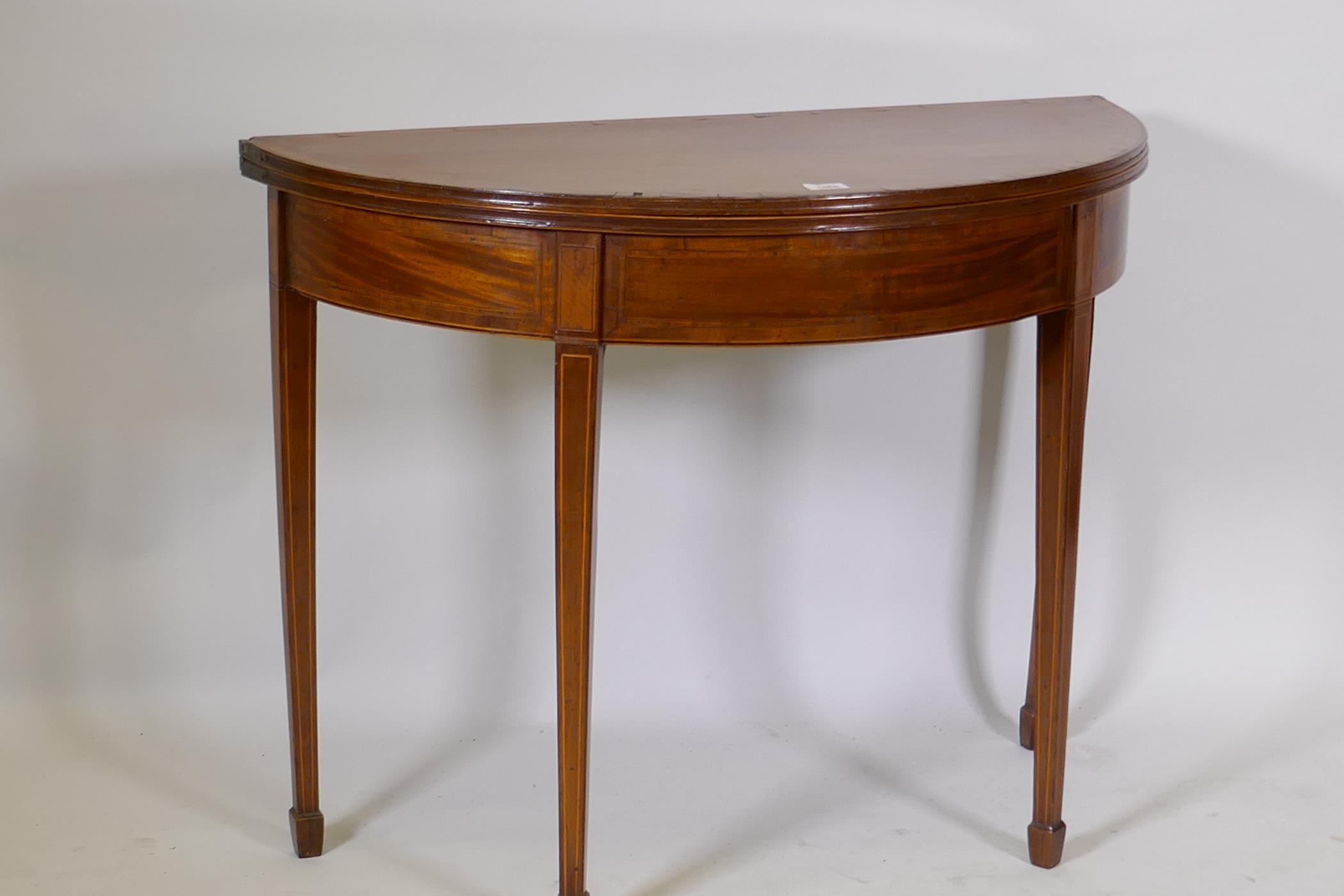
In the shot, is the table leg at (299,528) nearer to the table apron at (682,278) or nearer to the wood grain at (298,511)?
the wood grain at (298,511)

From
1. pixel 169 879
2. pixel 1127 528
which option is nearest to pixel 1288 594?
pixel 1127 528

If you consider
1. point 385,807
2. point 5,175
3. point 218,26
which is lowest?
point 385,807

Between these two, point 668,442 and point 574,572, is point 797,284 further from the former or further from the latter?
point 668,442

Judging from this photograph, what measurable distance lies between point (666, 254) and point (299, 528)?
76 cm

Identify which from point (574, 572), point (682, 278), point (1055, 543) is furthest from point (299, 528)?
point (1055, 543)

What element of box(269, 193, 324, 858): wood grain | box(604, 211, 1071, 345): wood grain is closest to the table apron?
box(604, 211, 1071, 345): wood grain

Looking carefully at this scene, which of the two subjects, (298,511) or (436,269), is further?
(298,511)

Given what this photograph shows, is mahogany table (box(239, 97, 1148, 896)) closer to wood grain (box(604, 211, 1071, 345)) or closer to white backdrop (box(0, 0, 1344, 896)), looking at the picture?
wood grain (box(604, 211, 1071, 345))


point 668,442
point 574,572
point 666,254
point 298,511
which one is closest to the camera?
point 666,254

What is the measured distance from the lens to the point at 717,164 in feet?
7.39

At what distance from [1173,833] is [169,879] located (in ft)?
4.73

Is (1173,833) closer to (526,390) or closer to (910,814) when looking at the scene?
(910,814)

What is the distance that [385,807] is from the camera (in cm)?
276

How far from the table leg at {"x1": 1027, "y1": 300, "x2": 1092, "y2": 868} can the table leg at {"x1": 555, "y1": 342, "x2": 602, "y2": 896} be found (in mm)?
638
